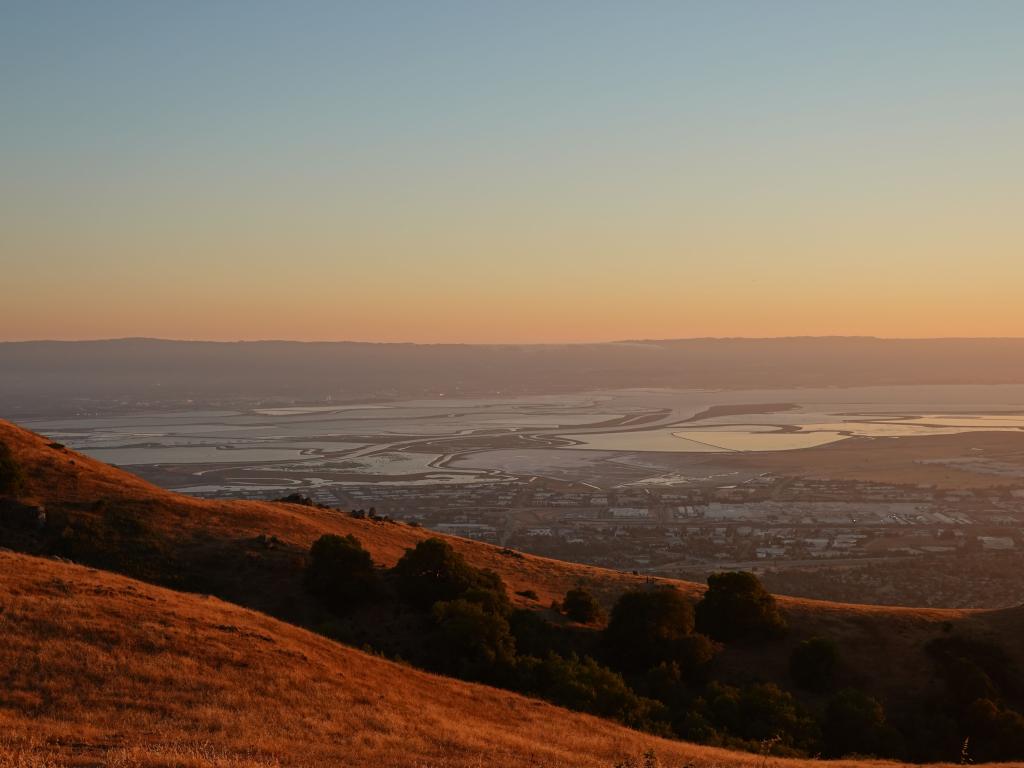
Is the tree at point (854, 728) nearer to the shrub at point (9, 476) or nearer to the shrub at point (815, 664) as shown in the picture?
the shrub at point (815, 664)

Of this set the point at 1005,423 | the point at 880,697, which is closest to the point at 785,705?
the point at 880,697

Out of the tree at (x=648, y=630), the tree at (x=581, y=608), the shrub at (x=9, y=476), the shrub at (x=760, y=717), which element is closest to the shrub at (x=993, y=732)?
the shrub at (x=760, y=717)

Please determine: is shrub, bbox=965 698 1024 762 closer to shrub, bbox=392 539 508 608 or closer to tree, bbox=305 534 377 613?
shrub, bbox=392 539 508 608

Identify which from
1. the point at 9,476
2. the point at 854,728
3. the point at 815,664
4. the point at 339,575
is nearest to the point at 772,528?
the point at 815,664

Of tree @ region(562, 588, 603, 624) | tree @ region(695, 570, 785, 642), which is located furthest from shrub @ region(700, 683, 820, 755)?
tree @ region(562, 588, 603, 624)

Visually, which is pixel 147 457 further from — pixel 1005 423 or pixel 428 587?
pixel 1005 423

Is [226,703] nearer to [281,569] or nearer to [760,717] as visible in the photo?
[760,717]
